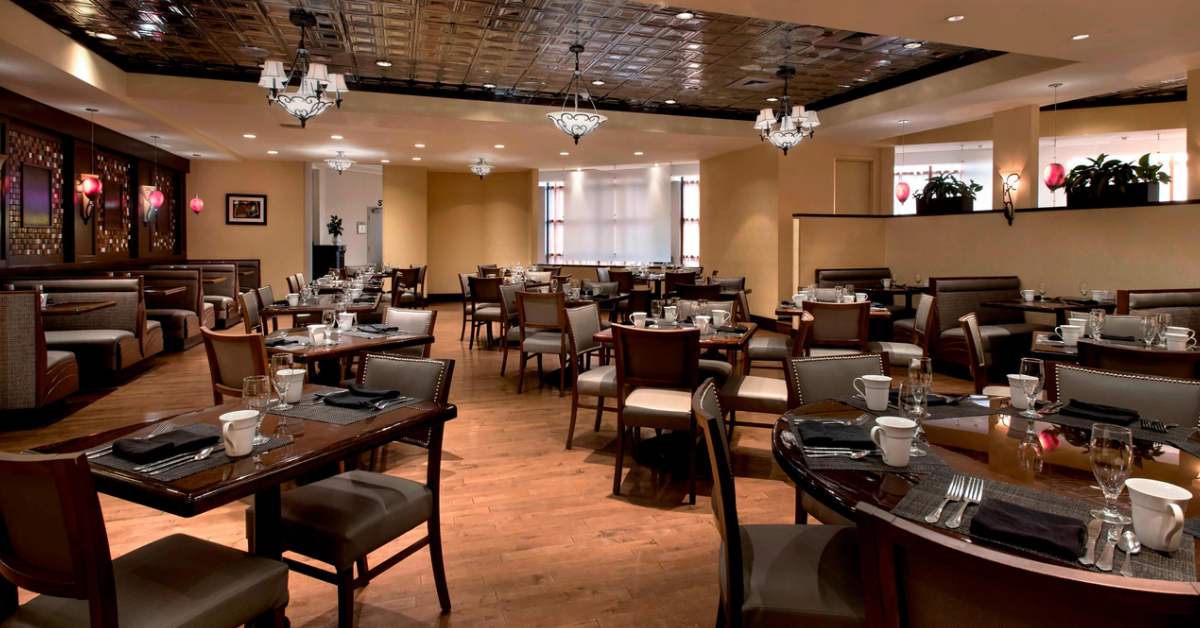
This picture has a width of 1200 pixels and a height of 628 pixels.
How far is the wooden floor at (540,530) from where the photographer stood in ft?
8.09

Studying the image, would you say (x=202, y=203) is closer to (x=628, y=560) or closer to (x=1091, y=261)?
(x=628, y=560)

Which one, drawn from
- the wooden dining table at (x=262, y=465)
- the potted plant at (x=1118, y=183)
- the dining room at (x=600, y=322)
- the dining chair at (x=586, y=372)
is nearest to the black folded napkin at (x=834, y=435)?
the dining room at (x=600, y=322)

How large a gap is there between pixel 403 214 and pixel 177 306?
20.2 ft

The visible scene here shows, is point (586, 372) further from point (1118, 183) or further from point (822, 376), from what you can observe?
point (1118, 183)

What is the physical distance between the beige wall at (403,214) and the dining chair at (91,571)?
13.0 meters

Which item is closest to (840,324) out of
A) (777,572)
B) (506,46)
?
(777,572)

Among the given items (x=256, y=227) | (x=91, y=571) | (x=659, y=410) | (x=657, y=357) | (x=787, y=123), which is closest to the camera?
(x=91, y=571)

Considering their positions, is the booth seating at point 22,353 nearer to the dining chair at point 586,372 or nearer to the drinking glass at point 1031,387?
the dining chair at point 586,372

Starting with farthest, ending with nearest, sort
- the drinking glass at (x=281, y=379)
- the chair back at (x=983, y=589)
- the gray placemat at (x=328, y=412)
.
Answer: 1. the drinking glass at (x=281, y=379)
2. the gray placemat at (x=328, y=412)
3. the chair back at (x=983, y=589)

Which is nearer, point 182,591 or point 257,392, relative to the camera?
point 182,591

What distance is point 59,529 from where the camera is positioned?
1.39 meters

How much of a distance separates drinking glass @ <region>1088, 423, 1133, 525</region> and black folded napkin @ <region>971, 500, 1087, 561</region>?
14 centimetres

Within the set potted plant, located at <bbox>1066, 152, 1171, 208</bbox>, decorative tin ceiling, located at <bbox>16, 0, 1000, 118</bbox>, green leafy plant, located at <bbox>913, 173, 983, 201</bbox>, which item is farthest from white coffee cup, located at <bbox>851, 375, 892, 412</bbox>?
green leafy plant, located at <bbox>913, 173, 983, 201</bbox>

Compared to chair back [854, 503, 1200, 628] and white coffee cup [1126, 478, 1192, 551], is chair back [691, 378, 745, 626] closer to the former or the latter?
chair back [854, 503, 1200, 628]
